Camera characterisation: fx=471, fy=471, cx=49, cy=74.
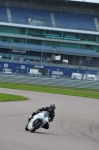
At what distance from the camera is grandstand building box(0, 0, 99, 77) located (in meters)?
77.2

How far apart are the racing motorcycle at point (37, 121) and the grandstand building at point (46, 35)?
202ft

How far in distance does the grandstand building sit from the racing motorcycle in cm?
6168

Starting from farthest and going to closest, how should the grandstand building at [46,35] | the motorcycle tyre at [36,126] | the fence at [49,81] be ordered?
the grandstand building at [46,35], the fence at [49,81], the motorcycle tyre at [36,126]

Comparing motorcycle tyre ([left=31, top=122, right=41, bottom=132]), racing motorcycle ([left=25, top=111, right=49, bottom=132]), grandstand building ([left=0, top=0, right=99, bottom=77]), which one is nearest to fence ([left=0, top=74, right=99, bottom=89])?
grandstand building ([left=0, top=0, right=99, bottom=77])

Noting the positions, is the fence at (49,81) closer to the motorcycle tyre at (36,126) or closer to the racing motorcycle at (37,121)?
the racing motorcycle at (37,121)

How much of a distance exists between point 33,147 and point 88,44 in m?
71.0

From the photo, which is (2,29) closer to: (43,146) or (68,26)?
(68,26)

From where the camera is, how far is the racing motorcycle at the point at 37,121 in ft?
44.3

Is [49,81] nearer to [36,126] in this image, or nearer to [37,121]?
[37,121]

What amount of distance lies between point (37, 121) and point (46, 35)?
2591 inches

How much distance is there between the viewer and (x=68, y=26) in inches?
3127

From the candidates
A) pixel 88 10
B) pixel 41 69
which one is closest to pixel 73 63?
pixel 88 10

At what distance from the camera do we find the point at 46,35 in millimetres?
78938

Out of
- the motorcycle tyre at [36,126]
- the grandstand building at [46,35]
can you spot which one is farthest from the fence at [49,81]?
the motorcycle tyre at [36,126]
